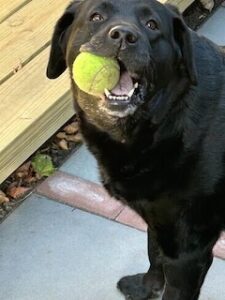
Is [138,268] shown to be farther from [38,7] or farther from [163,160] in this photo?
[38,7]

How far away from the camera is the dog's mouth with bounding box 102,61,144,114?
7.32 ft

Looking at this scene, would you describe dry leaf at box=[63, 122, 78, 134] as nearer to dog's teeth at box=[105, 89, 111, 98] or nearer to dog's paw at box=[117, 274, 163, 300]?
dog's paw at box=[117, 274, 163, 300]

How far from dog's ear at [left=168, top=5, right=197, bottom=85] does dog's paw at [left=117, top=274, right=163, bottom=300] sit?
0.88 metres

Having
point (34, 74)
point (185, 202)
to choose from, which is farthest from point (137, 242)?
point (34, 74)

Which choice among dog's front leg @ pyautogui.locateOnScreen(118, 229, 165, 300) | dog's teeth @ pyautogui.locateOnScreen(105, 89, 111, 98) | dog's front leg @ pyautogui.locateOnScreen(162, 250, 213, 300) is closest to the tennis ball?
dog's teeth @ pyautogui.locateOnScreen(105, 89, 111, 98)

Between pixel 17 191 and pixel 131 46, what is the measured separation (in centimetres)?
121

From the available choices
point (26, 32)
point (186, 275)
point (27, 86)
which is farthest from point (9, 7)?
point (186, 275)

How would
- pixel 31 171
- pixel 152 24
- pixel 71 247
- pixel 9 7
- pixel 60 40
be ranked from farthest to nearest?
pixel 9 7 → pixel 31 171 → pixel 71 247 → pixel 60 40 → pixel 152 24

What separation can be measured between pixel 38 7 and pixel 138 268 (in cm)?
135

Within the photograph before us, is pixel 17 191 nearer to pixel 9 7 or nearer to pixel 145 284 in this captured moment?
pixel 145 284

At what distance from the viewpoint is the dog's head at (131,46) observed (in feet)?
7.23

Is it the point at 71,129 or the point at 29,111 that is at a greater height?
the point at 29,111

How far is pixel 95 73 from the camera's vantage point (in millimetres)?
2205

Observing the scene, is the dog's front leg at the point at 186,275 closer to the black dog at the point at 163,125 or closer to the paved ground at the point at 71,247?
the black dog at the point at 163,125
